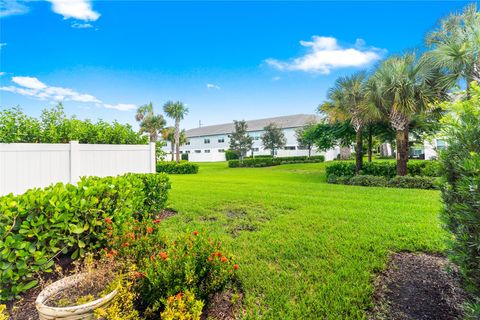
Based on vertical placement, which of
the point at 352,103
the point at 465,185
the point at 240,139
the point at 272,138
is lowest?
the point at 465,185

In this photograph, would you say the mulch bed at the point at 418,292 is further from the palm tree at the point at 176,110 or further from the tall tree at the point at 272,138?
the tall tree at the point at 272,138

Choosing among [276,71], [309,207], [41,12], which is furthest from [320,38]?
[41,12]

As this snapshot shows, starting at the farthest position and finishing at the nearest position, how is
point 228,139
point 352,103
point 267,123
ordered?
point 228,139
point 267,123
point 352,103

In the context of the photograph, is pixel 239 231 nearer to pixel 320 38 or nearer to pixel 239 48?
pixel 320 38

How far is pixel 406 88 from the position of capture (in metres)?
10.2

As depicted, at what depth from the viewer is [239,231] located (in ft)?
14.8

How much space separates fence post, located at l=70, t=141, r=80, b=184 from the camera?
14.9 ft

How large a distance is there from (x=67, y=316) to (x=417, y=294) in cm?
341

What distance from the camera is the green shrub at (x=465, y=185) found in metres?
1.57

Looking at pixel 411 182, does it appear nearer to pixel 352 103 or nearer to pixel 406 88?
pixel 406 88

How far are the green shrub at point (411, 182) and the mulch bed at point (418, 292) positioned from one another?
8.29 meters

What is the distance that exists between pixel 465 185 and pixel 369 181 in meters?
10.5

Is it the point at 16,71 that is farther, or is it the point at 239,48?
the point at 239,48

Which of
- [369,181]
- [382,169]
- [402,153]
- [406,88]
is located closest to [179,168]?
[369,181]
